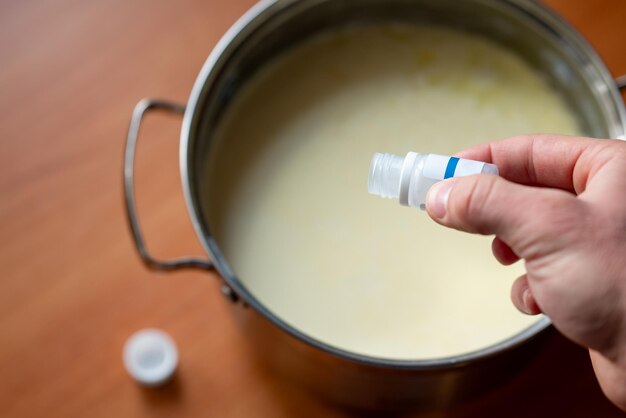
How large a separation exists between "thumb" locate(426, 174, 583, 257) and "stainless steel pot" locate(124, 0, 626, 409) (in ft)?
0.56

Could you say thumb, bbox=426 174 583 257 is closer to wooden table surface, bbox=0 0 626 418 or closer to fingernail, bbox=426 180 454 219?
fingernail, bbox=426 180 454 219

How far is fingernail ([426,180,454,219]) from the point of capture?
481 millimetres

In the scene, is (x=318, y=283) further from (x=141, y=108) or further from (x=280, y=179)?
(x=141, y=108)

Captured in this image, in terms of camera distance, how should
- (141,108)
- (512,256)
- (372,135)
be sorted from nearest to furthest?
(512,256)
(141,108)
(372,135)

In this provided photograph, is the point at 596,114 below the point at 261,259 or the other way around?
the other way around

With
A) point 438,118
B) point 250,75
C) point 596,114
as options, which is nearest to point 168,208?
point 250,75

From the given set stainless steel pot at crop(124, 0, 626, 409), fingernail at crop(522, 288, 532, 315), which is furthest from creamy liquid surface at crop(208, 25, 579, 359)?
fingernail at crop(522, 288, 532, 315)

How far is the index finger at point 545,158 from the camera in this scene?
532 mm

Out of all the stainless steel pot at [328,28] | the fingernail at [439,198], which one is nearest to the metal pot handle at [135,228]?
the stainless steel pot at [328,28]

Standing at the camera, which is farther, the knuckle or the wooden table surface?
the wooden table surface

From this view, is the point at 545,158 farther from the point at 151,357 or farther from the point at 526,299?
the point at 151,357

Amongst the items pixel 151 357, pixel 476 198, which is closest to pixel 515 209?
pixel 476 198

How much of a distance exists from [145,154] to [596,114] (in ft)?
1.64

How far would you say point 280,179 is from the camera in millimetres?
829
